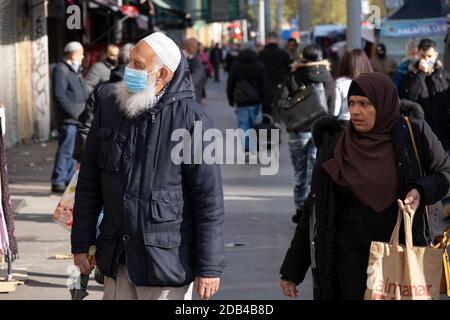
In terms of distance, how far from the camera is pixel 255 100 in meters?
17.1

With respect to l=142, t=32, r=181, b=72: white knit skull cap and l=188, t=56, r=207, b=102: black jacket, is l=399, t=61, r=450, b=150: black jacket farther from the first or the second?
l=142, t=32, r=181, b=72: white knit skull cap

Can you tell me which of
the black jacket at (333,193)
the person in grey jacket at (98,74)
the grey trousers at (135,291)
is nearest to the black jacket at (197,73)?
the person in grey jacket at (98,74)

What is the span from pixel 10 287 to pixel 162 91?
3608 millimetres

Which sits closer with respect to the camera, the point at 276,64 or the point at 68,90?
the point at 68,90

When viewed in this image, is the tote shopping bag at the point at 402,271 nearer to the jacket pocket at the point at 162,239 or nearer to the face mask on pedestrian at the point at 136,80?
the jacket pocket at the point at 162,239

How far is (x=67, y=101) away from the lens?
13109mm

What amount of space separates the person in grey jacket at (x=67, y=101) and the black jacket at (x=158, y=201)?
8179mm

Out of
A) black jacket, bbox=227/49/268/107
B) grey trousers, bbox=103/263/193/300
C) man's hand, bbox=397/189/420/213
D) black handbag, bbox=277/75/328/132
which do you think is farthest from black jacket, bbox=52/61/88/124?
man's hand, bbox=397/189/420/213

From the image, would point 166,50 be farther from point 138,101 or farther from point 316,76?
point 316,76

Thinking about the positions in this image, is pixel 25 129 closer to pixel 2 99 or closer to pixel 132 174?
pixel 2 99

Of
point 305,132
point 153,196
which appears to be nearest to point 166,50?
point 153,196

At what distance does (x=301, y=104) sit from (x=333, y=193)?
18.7 ft

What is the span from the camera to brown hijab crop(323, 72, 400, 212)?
4898mm
